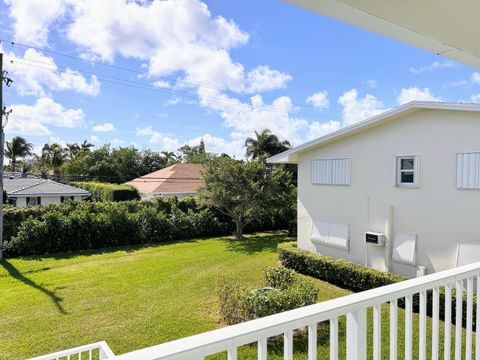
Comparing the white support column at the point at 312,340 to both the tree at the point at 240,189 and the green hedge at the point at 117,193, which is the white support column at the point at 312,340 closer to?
the tree at the point at 240,189

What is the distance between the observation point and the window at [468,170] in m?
7.09

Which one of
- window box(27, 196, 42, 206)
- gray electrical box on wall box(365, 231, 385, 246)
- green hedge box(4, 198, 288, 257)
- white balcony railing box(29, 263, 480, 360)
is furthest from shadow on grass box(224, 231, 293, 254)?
window box(27, 196, 42, 206)

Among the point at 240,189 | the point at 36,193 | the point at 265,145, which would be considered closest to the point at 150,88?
the point at 240,189

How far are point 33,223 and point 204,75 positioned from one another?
1005cm

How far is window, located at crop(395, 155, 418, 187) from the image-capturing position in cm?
836

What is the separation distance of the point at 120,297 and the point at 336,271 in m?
5.80

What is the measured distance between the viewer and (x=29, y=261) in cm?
1178

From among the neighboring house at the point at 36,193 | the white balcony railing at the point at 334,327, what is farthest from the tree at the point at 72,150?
the white balcony railing at the point at 334,327

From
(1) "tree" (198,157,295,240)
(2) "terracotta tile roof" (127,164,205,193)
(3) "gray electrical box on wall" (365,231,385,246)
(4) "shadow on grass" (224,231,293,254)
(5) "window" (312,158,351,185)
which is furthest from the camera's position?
(2) "terracotta tile roof" (127,164,205,193)

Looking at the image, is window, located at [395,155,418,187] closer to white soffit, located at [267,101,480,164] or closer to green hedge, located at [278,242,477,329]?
white soffit, located at [267,101,480,164]

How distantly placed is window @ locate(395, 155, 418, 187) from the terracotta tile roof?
16.6 m

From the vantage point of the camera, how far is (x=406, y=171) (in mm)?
8680

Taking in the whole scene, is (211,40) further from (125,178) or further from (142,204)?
(125,178)

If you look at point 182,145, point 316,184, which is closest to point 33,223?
point 316,184
